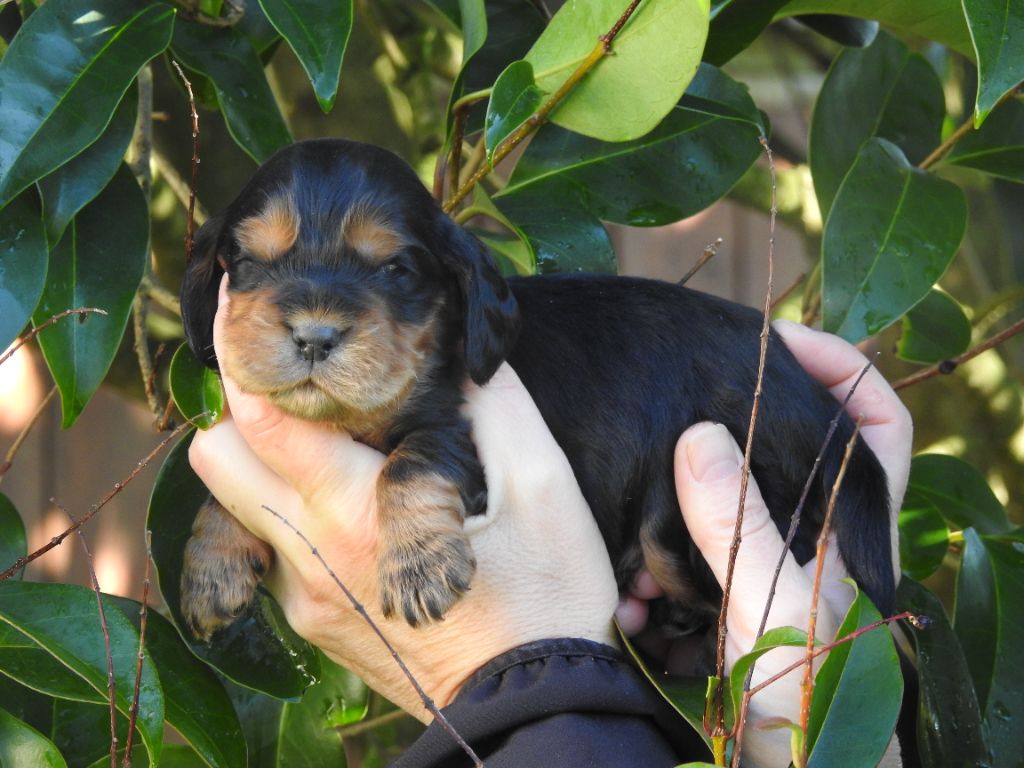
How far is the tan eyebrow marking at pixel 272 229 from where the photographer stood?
2297 mm

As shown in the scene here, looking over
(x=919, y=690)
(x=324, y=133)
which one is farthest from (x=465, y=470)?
(x=324, y=133)

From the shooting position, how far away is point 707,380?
2.52 m

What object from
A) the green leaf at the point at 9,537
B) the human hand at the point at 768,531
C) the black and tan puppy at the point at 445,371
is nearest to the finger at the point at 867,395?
the human hand at the point at 768,531

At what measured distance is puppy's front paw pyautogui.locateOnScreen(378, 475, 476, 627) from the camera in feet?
7.28

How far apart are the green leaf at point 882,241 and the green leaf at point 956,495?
61 centimetres

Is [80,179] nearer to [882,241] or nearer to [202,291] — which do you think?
[202,291]

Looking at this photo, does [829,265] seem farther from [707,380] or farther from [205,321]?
[205,321]

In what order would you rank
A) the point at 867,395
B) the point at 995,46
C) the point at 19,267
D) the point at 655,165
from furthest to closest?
the point at 655,165 < the point at 867,395 < the point at 19,267 < the point at 995,46

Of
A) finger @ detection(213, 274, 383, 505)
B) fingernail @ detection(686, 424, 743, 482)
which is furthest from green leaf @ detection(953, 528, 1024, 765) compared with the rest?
finger @ detection(213, 274, 383, 505)

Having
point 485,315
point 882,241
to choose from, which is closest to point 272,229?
point 485,315

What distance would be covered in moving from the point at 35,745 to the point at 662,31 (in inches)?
63.9

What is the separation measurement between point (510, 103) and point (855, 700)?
1176mm

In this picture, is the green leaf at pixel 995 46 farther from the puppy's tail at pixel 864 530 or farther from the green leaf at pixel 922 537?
the green leaf at pixel 922 537

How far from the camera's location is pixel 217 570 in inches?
94.3
